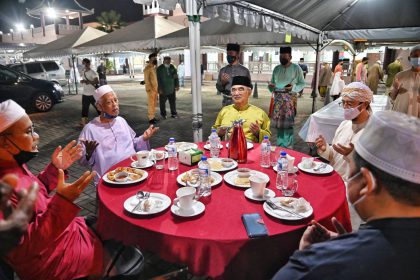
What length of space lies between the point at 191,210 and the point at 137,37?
28.0 feet

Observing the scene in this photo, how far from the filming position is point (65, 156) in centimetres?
235

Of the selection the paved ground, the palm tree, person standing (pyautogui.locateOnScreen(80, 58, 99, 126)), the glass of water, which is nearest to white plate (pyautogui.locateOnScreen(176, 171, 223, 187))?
the glass of water

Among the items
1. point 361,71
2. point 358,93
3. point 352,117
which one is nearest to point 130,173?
point 352,117

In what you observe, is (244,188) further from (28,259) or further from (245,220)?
(28,259)

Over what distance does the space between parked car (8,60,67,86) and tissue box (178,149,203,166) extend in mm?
15736

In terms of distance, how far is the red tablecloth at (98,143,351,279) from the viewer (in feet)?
5.25

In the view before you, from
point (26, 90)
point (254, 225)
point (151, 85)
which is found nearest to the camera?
point (254, 225)

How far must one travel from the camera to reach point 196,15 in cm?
360

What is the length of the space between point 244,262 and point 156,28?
8940mm

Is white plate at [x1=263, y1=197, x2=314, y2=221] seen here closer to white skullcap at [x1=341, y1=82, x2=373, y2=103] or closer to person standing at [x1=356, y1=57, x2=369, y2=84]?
white skullcap at [x1=341, y1=82, x2=373, y2=103]

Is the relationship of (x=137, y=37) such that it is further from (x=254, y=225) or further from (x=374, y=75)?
(x=374, y=75)

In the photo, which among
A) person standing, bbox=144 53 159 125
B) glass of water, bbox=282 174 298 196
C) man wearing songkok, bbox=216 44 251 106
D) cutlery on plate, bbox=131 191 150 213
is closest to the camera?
cutlery on plate, bbox=131 191 150 213

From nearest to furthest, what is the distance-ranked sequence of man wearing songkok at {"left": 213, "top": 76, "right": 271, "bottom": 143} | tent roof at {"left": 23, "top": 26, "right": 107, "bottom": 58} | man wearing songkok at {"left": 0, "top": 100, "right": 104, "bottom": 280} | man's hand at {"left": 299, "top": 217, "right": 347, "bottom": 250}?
man wearing songkok at {"left": 0, "top": 100, "right": 104, "bottom": 280} → man's hand at {"left": 299, "top": 217, "right": 347, "bottom": 250} → man wearing songkok at {"left": 213, "top": 76, "right": 271, "bottom": 143} → tent roof at {"left": 23, "top": 26, "right": 107, "bottom": 58}

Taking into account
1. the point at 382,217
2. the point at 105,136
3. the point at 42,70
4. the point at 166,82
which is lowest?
the point at 105,136
